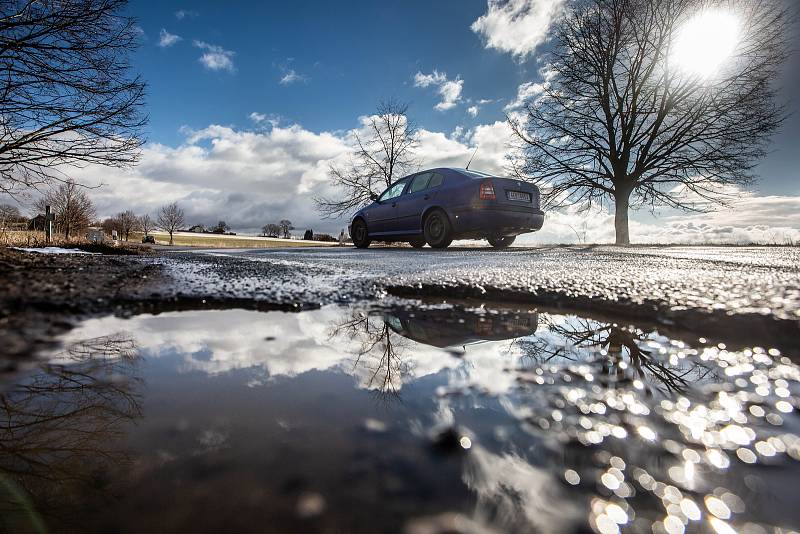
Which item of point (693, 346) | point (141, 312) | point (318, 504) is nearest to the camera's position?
point (318, 504)

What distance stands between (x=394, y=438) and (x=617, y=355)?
2.95 feet

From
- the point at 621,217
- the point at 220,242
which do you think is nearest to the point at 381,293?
the point at 621,217

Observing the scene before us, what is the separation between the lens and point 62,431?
2.38 ft

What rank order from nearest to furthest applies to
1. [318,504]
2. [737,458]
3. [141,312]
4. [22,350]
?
[318,504]
[737,458]
[22,350]
[141,312]

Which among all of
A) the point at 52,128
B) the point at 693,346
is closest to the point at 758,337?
the point at 693,346

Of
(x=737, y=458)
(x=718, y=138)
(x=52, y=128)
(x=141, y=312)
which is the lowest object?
(x=737, y=458)

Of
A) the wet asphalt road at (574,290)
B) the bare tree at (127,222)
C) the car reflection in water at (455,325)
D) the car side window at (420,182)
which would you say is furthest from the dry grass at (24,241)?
the bare tree at (127,222)

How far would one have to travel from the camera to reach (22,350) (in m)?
1.10

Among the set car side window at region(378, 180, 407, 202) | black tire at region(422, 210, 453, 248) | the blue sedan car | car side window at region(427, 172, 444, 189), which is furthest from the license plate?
car side window at region(378, 180, 407, 202)

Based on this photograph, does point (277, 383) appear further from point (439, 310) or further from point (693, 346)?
point (693, 346)

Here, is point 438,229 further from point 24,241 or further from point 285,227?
point 285,227

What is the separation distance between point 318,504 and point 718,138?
16.7m

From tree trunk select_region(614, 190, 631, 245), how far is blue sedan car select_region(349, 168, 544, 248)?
7838mm

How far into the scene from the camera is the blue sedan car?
23.3 ft
